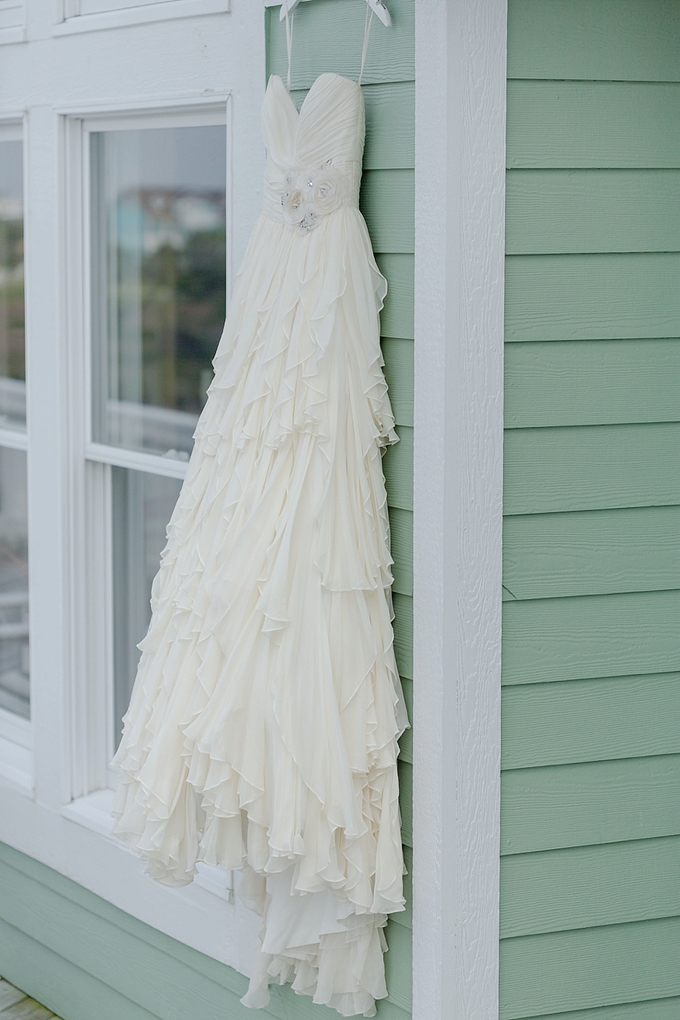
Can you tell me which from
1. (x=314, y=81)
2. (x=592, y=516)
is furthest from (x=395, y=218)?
(x=592, y=516)

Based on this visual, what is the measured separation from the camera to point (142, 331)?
251cm

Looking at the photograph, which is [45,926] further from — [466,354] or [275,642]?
[466,354]

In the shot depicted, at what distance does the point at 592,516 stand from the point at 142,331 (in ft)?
3.79

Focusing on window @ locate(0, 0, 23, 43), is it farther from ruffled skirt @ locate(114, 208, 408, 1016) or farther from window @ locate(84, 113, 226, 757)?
ruffled skirt @ locate(114, 208, 408, 1016)

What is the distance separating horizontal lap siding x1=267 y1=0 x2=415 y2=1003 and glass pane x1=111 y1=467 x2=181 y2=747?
829mm

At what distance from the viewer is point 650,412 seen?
5.97 ft

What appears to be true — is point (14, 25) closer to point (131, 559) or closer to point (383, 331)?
point (131, 559)

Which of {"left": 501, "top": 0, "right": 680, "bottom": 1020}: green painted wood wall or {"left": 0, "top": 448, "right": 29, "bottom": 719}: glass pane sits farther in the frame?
{"left": 0, "top": 448, "right": 29, "bottom": 719}: glass pane

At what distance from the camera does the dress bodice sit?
177cm

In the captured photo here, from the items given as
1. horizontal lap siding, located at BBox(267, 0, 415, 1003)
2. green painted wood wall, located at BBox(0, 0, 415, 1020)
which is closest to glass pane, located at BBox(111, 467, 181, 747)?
green painted wood wall, located at BBox(0, 0, 415, 1020)

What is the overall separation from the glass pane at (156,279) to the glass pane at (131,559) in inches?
4.0

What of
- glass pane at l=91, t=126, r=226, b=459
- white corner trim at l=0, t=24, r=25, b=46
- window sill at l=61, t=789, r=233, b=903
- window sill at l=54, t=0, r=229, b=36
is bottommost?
window sill at l=61, t=789, r=233, b=903

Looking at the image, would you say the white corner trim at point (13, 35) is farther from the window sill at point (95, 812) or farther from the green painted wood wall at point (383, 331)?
the window sill at point (95, 812)

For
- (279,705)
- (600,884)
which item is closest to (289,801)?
(279,705)
